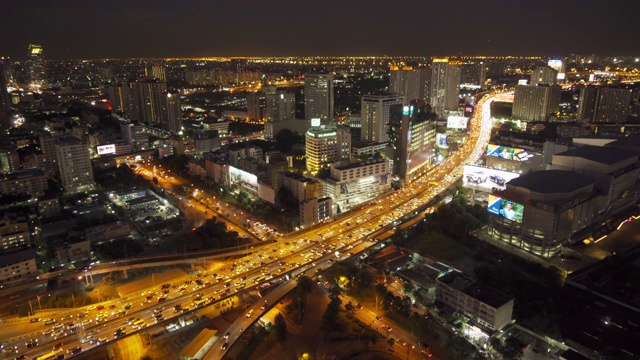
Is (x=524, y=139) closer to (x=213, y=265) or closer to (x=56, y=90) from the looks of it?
(x=213, y=265)

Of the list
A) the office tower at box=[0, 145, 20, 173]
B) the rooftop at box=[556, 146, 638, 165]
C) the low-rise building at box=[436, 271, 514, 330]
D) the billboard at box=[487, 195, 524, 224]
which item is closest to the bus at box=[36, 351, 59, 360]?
the low-rise building at box=[436, 271, 514, 330]

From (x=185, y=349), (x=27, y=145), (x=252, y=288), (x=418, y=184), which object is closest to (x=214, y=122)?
(x=27, y=145)

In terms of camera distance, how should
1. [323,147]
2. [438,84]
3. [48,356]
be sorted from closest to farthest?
[48,356]
[323,147]
[438,84]

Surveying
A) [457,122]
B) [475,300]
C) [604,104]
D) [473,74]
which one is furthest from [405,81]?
[475,300]

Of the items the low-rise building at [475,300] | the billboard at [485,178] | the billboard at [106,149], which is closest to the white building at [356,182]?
the billboard at [485,178]

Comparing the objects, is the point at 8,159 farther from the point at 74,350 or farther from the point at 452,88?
the point at 452,88
